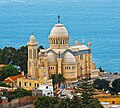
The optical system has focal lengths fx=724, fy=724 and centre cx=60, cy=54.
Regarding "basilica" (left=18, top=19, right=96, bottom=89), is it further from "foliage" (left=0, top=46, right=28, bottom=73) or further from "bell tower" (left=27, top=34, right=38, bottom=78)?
"foliage" (left=0, top=46, right=28, bottom=73)

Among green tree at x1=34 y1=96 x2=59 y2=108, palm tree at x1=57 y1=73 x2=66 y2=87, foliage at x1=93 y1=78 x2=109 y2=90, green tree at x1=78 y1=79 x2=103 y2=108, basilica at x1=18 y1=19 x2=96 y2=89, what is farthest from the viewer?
basilica at x1=18 y1=19 x2=96 y2=89

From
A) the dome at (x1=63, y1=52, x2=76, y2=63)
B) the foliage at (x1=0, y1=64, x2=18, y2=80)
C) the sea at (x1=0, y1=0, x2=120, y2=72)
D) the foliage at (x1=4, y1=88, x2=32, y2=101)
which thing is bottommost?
the foliage at (x1=4, y1=88, x2=32, y2=101)

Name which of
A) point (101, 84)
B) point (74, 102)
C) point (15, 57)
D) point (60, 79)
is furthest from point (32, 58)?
point (74, 102)

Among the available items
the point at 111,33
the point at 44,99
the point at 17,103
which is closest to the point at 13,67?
the point at 17,103

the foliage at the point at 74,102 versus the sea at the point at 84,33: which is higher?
the sea at the point at 84,33

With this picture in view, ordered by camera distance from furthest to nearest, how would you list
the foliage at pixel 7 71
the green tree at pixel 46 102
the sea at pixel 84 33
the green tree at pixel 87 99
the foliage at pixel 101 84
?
the sea at pixel 84 33 < the foliage at pixel 7 71 < the foliage at pixel 101 84 < the green tree at pixel 46 102 < the green tree at pixel 87 99

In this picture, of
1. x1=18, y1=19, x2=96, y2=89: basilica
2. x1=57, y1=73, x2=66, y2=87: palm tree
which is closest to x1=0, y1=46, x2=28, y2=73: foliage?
x1=18, y1=19, x2=96, y2=89: basilica

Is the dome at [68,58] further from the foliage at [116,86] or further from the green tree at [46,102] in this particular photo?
the green tree at [46,102]

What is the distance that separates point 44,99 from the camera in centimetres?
3447

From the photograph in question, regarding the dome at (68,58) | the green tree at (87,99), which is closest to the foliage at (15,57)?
the dome at (68,58)

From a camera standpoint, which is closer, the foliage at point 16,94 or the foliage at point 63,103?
the foliage at point 63,103

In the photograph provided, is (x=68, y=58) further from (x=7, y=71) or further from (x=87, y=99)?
(x=87, y=99)

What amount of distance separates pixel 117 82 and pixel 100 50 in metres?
39.2

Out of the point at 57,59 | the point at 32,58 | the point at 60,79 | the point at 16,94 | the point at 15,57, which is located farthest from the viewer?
the point at 15,57
